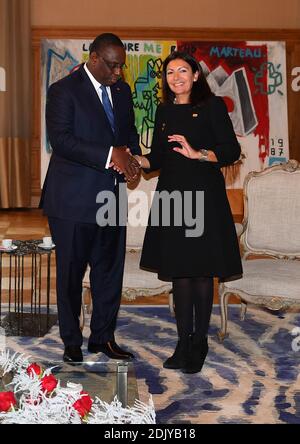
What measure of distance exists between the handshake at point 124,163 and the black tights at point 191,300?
2.00ft

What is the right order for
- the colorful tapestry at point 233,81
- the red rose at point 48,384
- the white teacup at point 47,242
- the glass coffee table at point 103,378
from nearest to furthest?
the red rose at point 48,384, the glass coffee table at point 103,378, the white teacup at point 47,242, the colorful tapestry at point 233,81

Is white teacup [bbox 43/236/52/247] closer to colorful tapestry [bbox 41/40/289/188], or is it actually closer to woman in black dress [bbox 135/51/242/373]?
woman in black dress [bbox 135/51/242/373]

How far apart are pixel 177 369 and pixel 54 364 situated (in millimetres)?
1368

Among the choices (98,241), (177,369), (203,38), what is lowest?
(177,369)

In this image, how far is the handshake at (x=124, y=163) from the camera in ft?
13.4

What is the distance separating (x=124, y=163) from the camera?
410 centimetres

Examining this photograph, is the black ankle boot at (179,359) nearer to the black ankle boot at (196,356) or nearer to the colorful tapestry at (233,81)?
the black ankle boot at (196,356)

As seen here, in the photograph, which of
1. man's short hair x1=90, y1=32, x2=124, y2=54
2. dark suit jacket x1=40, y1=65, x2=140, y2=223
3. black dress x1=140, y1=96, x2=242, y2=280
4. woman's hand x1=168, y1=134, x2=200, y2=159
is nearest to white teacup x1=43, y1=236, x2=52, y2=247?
dark suit jacket x1=40, y1=65, x2=140, y2=223

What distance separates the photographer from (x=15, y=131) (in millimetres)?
10844

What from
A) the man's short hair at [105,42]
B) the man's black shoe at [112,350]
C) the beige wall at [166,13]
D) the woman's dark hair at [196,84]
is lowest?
the man's black shoe at [112,350]

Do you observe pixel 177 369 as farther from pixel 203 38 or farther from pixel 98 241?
pixel 203 38

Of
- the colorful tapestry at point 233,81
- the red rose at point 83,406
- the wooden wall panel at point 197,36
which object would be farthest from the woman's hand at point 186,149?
the wooden wall panel at point 197,36
